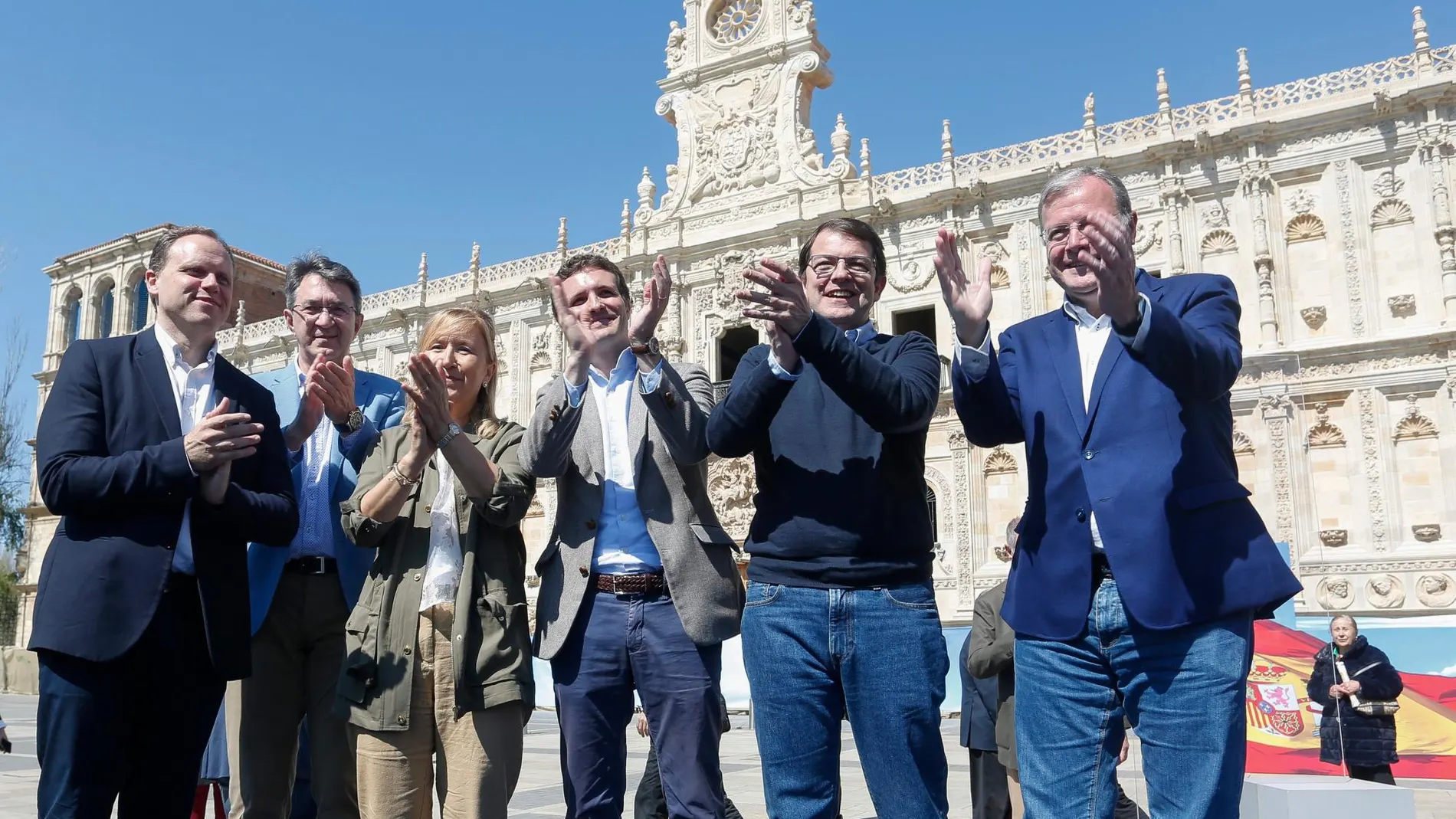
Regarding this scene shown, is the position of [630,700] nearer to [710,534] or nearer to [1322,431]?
[710,534]

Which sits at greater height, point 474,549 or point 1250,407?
point 1250,407

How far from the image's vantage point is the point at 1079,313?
2.82m

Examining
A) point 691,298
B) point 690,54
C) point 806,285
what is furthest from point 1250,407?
point 806,285

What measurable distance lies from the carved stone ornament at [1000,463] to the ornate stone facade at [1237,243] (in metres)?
0.04

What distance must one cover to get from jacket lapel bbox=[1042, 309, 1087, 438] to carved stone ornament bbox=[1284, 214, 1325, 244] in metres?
18.6

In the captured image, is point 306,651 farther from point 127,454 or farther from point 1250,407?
point 1250,407

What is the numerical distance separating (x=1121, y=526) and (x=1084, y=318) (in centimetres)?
60

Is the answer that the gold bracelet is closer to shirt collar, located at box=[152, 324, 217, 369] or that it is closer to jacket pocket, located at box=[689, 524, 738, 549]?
shirt collar, located at box=[152, 324, 217, 369]

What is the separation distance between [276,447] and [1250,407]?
18.4 m

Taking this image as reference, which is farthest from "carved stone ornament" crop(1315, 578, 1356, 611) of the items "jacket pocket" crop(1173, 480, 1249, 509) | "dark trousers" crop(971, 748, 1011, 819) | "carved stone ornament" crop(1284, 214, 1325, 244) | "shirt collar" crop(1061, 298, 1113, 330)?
"jacket pocket" crop(1173, 480, 1249, 509)

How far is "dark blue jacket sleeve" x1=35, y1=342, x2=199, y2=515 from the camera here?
2.83 meters

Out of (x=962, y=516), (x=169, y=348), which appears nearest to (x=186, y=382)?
(x=169, y=348)

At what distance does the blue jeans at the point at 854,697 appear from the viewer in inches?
113

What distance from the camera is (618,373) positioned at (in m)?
3.60
